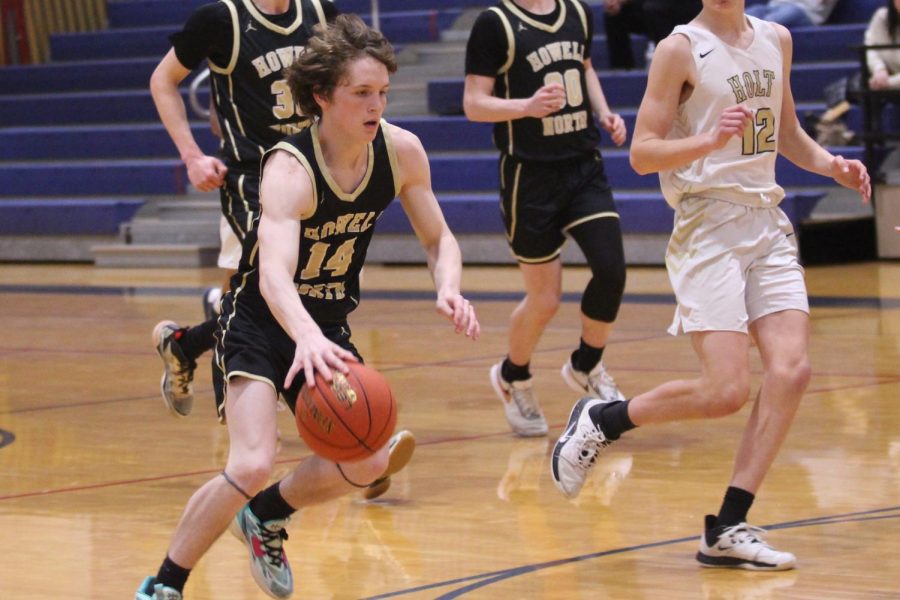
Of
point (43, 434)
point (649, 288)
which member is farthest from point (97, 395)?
point (649, 288)

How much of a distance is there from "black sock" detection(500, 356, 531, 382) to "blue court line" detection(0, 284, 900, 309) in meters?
3.76

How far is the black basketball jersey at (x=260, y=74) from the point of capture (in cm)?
561

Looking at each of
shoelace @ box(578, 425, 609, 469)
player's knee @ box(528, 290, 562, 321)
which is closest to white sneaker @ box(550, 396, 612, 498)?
shoelace @ box(578, 425, 609, 469)

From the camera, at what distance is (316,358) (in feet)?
11.3

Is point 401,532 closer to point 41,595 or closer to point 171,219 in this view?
point 41,595

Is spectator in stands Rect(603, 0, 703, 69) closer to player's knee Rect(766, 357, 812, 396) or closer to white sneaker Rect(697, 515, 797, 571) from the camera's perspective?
player's knee Rect(766, 357, 812, 396)

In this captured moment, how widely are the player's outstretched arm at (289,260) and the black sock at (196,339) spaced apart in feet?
7.53

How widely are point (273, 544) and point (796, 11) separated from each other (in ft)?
34.0

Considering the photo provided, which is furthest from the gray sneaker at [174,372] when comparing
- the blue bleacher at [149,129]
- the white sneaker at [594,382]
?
the blue bleacher at [149,129]

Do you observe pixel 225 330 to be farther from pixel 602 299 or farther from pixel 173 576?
pixel 602 299

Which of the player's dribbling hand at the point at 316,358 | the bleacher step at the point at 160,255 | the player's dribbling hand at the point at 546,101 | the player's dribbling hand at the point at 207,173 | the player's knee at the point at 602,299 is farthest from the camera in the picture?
the bleacher step at the point at 160,255

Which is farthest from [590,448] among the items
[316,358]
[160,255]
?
[160,255]

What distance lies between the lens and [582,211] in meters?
5.99

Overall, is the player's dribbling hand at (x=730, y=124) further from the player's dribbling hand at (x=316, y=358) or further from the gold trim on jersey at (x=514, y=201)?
the gold trim on jersey at (x=514, y=201)
